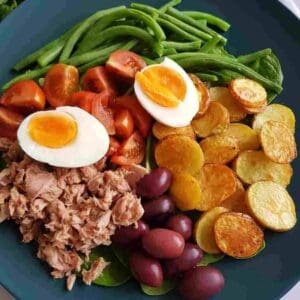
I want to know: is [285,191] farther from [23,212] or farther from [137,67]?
[23,212]

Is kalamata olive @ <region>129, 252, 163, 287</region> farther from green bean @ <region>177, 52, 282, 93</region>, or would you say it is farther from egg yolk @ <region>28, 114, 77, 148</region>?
green bean @ <region>177, 52, 282, 93</region>

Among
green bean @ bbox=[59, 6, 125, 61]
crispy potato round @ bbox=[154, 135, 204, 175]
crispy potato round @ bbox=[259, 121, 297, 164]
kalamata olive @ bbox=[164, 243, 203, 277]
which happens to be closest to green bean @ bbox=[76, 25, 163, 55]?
green bean @ bbox=[59, 6, 125, 61]

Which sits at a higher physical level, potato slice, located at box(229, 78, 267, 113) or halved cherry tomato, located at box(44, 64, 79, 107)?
halved cherry tomato, located at box(44, 64, 79, 107)

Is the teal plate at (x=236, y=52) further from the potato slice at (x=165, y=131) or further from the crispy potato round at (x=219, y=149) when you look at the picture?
the potato slice at (x=165, y=131)

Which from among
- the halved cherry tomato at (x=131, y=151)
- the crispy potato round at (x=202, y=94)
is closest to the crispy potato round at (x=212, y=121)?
the crispy potato round at (x=202, y=94)

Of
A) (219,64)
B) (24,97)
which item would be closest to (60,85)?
(24,97)

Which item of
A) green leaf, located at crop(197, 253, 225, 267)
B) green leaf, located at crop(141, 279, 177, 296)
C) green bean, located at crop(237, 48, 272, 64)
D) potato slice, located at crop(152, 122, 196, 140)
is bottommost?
green leaf, located at crop(141, 279, 177, 296)

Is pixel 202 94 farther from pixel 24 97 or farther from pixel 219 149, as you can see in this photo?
pixel 24 97

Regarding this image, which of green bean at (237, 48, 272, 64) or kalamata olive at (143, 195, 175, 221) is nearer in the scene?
kalamata olive at (143, 195, 175, 221)

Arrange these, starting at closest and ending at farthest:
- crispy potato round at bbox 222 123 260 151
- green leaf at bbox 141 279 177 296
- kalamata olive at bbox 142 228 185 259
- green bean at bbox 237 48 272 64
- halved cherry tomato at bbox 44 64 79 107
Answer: kalamata olive at bbox 142 228 185 259
green leaf at bbox 141 279 177 296
halved cherry tomato at bbox 44 64 79 107
crispy potato round at bbox 222 123 260 151
green bean at bbox 237 48 272 64
